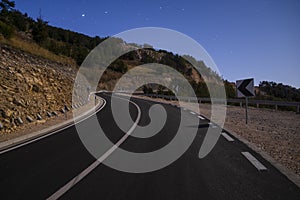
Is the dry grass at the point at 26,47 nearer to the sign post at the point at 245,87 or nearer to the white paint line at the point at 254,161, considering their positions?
the sign post at the point at 245,87

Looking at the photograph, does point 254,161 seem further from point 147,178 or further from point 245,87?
point 245,87

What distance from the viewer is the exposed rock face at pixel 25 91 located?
397 inches

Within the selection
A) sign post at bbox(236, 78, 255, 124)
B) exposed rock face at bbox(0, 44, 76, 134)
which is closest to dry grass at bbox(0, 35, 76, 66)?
exposed rock face at bbox(0, 44, 76, 134)

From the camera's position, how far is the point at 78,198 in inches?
134

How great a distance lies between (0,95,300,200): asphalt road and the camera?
3551 mm

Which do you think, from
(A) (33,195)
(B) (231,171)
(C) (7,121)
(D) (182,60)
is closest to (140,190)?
(A) (33,195)

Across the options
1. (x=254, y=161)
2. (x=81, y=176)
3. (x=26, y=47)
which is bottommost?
(x=81, y=176)

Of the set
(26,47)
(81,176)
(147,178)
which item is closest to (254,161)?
(147,178)

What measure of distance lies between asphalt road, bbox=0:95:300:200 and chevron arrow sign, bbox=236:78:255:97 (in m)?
5.55

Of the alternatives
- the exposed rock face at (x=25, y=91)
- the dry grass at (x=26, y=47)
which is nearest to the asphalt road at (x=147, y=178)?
the exposed rock face at (x=25, y=91)

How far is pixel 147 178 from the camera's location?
13.8ft

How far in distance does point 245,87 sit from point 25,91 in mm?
11419

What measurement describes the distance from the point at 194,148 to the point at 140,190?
3021mm

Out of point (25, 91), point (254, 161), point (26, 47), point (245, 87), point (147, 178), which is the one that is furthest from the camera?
point (26, 47)
